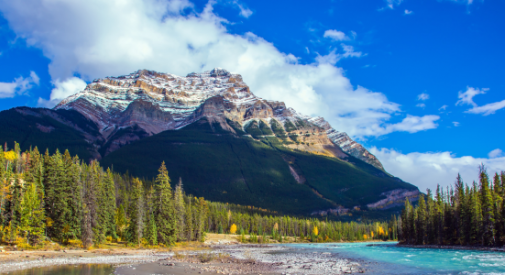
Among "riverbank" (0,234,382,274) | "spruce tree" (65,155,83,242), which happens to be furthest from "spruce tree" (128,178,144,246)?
→ "spruce tree" (65,155,83,242)

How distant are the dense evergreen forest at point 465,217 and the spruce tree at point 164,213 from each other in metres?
66.4

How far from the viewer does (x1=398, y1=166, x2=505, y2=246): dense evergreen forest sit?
76188 millimetres

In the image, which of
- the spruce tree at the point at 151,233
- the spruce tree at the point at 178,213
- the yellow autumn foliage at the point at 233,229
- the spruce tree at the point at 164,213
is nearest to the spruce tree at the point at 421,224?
the spruce tree at the point at 178,213

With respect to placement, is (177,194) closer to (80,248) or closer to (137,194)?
(137,194)

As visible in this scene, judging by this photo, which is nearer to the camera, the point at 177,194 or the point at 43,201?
the point at 43,201

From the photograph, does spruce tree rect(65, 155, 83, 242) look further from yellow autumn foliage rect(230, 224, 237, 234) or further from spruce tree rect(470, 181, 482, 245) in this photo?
yellow autumn foliage rect(230, 224, 237, 234)

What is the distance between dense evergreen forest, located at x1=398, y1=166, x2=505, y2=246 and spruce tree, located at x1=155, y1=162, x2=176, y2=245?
218 ft

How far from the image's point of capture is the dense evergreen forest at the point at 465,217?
76.2 metres

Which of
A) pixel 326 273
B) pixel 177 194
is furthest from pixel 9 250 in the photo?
pixel 326 273

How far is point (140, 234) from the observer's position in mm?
66875

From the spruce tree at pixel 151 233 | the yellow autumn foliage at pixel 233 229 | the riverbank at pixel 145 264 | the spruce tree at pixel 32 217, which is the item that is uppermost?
the spruce tree at pixel 32 217

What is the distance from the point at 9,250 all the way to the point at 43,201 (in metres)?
10.7

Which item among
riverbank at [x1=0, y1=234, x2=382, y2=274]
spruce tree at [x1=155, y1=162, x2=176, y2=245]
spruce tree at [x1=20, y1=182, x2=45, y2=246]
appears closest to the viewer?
riverbank at [x1=0, y1=234, x2=382, y2=274]

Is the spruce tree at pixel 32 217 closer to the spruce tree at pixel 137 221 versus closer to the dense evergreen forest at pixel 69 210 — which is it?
the dense evergreen forest at pixel 69 210
